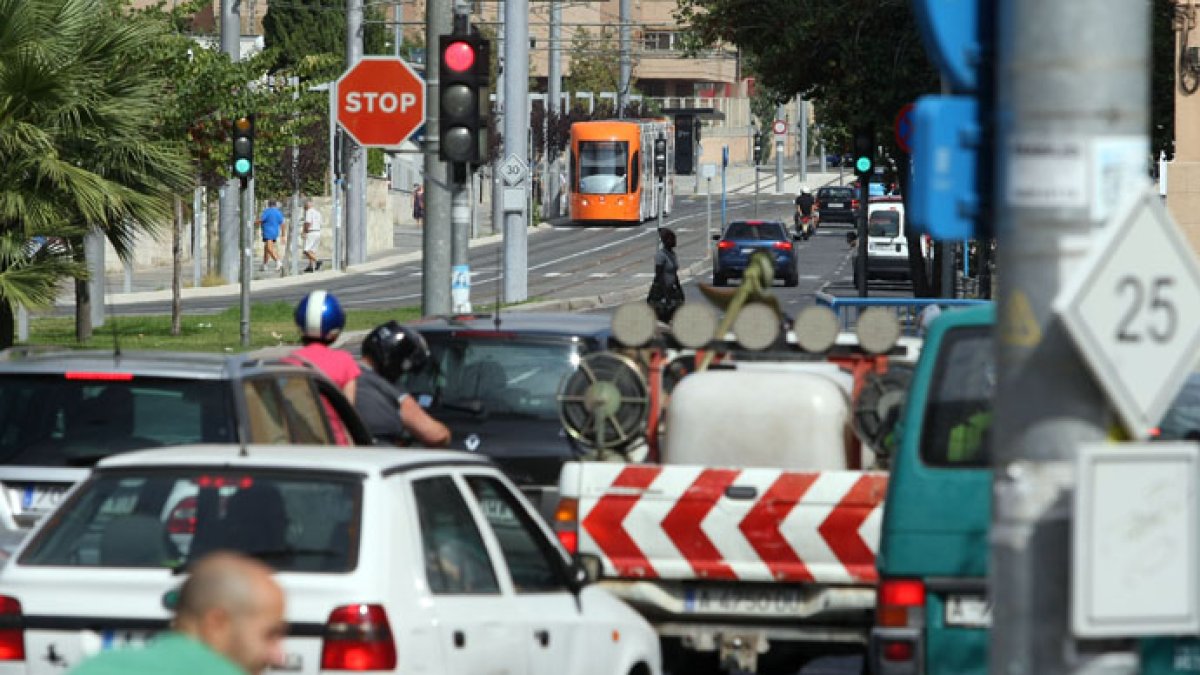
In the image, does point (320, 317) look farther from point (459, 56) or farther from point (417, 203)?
point (417, 203)

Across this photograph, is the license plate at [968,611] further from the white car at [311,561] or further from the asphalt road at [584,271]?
the asphalt road at [584,271]

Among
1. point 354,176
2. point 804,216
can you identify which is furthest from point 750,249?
point 804,216

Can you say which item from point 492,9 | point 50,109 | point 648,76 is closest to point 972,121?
point 50,109

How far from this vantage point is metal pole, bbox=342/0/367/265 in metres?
55.5

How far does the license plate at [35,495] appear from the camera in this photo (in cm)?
1046

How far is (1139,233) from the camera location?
5391mm

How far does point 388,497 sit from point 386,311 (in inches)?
1381

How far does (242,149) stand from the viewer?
104 feet

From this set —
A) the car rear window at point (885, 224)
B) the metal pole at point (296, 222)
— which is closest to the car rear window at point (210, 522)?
the metal pole at point (296, 222)

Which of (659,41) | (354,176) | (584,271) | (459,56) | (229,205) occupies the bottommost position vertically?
(584,271)

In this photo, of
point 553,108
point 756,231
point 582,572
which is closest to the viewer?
point 582,572

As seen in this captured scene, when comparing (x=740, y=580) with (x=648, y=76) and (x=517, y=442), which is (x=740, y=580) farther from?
(x=648, y=76)

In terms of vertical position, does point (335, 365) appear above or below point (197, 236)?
below

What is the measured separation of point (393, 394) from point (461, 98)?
9.33 meters
